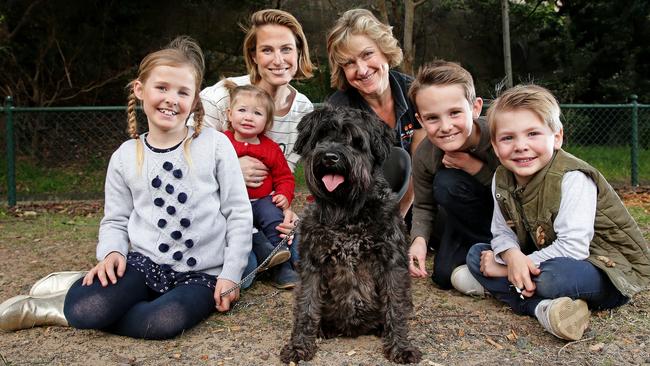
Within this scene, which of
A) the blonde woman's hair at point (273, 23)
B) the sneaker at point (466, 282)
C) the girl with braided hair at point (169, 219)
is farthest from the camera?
the blonde woman's hair at point (273, 23)

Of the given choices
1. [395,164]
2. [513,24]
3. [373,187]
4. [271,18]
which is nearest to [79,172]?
[271,18]

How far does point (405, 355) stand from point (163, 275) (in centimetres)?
155

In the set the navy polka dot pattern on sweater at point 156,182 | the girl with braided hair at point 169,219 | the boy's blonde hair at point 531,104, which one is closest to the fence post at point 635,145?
the boy's blonde hair at point 531,104

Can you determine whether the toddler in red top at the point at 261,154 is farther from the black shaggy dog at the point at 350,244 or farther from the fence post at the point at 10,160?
the fence post at the point at 10,160

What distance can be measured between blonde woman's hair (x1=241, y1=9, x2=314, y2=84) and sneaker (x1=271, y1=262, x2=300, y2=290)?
154 centimetres

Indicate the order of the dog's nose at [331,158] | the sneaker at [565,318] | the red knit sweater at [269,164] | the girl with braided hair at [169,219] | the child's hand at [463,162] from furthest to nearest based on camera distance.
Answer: the red knit sweater at [269,164] → the child's hand at [463,162] → the girl with braided hair at [169,219] → the sneaker at [565,318] → the dog's nose at [331,158]

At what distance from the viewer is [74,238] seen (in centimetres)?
627

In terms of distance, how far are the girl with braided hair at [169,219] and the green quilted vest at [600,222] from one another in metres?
1.72

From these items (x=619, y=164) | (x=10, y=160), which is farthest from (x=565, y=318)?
(x=10, y=160)

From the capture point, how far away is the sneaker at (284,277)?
14.0ft

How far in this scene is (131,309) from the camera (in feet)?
11.2

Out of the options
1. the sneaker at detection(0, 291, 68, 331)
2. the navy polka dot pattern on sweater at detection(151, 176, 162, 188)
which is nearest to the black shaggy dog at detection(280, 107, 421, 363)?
the navy polka dot pattern on sweater at detection(151, 176, 162, 188)

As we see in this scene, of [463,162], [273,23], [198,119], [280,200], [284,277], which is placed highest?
[273,23]

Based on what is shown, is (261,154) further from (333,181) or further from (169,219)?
(333,181)
